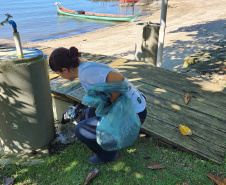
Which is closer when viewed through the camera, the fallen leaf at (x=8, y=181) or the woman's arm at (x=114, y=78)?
the woman's arm at (x=114, y=78)

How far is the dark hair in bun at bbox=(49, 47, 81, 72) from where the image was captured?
241 centimetres

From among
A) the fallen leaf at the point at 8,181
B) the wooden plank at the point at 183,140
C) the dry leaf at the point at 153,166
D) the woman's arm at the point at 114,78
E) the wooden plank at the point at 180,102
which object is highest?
the woman's arm at the point at 114,78

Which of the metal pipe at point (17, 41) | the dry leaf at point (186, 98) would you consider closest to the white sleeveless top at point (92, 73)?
the metal pipe at point (17, 41)

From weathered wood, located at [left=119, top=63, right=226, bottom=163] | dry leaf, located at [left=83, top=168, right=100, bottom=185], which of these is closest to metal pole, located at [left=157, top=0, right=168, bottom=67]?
weathered wood, located at [left=119, top=63, right=226, bottom=163]

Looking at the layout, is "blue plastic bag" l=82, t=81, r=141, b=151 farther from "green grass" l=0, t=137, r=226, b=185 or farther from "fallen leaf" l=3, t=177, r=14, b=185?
"fallen leaf" l=3, t=177, r=14, b=185

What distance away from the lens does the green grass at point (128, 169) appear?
8.77 feet

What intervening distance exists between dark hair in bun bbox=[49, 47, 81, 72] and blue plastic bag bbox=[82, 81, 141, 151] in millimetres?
394

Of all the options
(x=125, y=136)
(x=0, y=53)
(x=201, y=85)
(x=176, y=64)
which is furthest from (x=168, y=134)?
(x=176, y=64)

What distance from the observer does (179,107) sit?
371cm

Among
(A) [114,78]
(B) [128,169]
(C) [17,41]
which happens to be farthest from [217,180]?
(C) [17,41]

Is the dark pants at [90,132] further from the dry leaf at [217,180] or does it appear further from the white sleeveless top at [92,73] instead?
the dry leaf at [217,180]

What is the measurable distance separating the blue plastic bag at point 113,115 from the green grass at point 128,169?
0.59 meters

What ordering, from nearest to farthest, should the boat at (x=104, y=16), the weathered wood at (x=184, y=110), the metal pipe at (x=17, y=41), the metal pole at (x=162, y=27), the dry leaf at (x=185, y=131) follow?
1. the metal pipe at (x=17, y=41)
2. the weathered wood at (x=184, y=110)
3. the dry leaf at (x=185, y=131)
4. the metal pole at (x=162, y=27)
5. the boat at (x=104, y=16)

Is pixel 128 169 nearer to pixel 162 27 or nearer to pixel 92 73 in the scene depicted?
pixel 92 73
